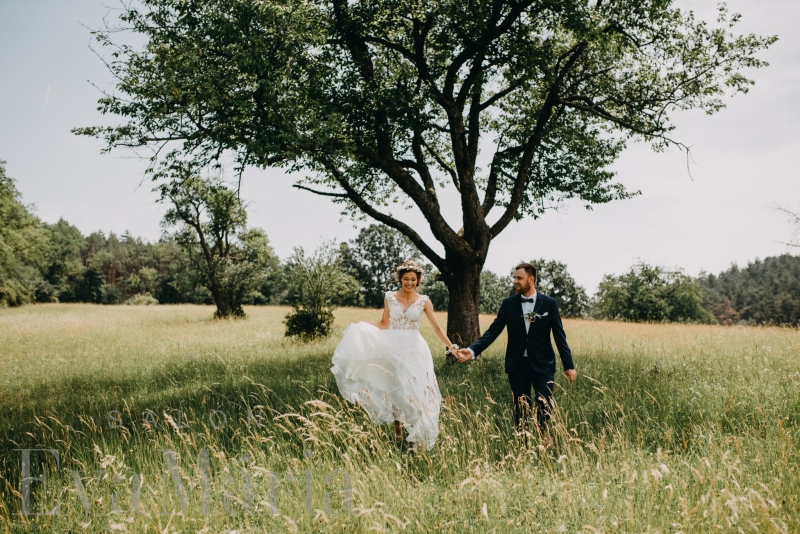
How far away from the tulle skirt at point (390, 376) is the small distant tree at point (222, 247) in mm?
22979

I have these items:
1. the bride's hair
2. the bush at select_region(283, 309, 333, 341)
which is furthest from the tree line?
the bride's hair

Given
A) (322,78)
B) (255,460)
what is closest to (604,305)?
(322,78)

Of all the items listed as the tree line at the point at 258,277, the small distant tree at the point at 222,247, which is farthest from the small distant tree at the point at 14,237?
the small distant tree at the point at 222,247

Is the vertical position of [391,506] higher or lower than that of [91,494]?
higher

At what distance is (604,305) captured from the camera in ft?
205

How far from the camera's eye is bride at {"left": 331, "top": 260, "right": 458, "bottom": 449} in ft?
20.1

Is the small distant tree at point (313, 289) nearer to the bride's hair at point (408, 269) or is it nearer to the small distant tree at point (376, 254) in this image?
the bride's hair at point (408, 269)

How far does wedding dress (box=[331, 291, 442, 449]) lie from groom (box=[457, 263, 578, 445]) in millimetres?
695

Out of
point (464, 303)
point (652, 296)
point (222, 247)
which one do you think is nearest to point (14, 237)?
point (222, 247)

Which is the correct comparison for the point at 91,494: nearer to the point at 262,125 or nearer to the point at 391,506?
the point at 391,506

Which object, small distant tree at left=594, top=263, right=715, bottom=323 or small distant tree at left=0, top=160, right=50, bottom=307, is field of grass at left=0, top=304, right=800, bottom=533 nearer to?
small distant tree at left=0, top=160, right=50, bottom=307

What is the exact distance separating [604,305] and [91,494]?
65690mm

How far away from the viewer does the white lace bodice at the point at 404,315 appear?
21.9ft

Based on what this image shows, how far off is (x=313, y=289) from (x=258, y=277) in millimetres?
15732
